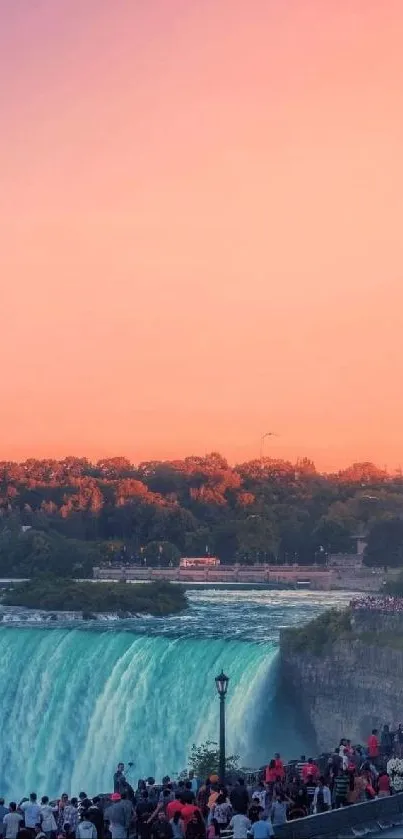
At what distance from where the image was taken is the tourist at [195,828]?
57.8 ft

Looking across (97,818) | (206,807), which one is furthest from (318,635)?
(97,818)

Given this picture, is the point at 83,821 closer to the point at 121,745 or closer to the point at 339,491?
the point at 121,745

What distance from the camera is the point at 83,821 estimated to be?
18.2 metres

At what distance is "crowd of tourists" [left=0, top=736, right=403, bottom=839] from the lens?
1783 centimetres

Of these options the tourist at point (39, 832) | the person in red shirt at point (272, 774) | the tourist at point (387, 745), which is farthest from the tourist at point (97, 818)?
the tourist at point (387, 745)

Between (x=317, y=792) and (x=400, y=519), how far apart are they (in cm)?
9193

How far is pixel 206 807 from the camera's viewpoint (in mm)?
19516

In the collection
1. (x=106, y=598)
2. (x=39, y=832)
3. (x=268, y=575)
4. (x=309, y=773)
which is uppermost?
(x=268, y=575)

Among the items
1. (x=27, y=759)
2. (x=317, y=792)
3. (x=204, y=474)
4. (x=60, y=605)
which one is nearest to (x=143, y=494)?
(x=204, y=474)

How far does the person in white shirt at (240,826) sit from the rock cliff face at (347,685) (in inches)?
751

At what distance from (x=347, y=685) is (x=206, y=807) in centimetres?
1925

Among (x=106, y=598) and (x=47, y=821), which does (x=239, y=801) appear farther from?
(x=106, y=598)

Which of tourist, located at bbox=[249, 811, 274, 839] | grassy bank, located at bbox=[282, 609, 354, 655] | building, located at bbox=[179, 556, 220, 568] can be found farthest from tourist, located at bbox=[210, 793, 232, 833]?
building, located at bbox=[179, 556, 220, 568]

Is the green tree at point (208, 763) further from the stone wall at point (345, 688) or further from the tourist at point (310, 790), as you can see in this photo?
the tourist at point (310, 790)
